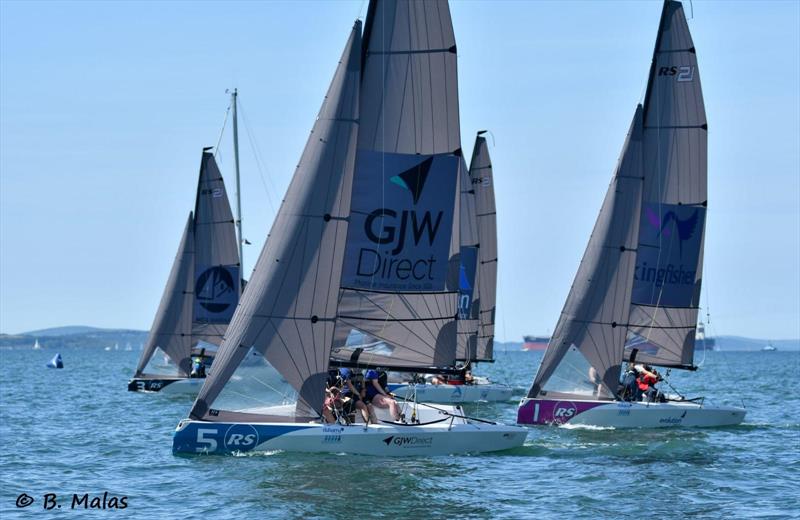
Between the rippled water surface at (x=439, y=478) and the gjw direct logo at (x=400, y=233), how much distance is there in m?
3.78

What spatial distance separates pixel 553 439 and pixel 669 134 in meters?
10.9

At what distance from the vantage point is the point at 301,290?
965 inches

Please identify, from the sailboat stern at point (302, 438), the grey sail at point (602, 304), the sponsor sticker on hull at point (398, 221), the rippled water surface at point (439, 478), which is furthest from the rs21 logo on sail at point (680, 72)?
the sailboat stern at point (302, 438)

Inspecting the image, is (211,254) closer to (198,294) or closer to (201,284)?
(201,284)

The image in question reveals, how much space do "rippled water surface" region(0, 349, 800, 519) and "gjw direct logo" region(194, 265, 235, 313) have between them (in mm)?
18089

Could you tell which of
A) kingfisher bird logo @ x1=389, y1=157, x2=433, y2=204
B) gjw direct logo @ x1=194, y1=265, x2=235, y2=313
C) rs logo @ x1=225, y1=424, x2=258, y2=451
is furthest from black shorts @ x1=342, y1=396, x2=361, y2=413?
gjw direct logo @ x1=194, y1=265, x2=235, y2=313

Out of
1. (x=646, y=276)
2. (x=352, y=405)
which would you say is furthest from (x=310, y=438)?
(x=646, y=276)

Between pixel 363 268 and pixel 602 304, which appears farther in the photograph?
pixel 602 304

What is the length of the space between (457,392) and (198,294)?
12.4m

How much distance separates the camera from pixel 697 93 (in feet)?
119

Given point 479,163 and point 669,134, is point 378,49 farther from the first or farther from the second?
point 479,163

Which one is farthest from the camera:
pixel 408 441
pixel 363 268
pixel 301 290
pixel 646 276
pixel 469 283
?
pixel 469 283

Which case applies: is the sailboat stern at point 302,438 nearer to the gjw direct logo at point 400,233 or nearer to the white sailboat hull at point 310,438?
the white sailboat hull at point 310,438

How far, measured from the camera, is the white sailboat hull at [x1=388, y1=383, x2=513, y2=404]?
41.6 m
